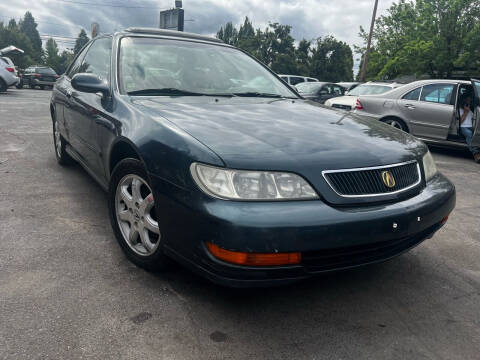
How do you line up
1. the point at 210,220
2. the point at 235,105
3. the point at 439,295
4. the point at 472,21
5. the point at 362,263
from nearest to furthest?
the point at 210,220
the point at 362,263
the point at 439,295
the point at 235,105
the point at 472,21

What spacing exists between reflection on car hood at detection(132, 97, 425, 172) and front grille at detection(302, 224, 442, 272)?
413mm

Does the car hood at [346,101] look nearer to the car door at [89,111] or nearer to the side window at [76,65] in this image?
the side window at [76,65]

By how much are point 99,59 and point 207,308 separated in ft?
8.48

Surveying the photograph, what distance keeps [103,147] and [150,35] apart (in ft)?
3.70

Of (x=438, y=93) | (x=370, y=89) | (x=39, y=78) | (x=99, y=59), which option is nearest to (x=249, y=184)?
(x=99, y=59)

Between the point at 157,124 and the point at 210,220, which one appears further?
the point at 157,124

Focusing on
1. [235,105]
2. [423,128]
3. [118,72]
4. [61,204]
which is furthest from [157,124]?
[423,128]

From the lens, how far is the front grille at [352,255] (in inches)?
76.6

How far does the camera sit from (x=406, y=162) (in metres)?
2.37

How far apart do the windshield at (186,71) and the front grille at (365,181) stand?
55.9 inches

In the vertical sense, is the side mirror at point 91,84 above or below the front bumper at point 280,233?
above

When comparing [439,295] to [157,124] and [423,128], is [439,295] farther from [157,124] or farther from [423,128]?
[423,128]

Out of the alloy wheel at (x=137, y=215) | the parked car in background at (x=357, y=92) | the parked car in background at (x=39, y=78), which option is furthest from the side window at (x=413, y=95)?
the parked car in background at (x=39, y=78)

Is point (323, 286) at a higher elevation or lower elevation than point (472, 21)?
lower
